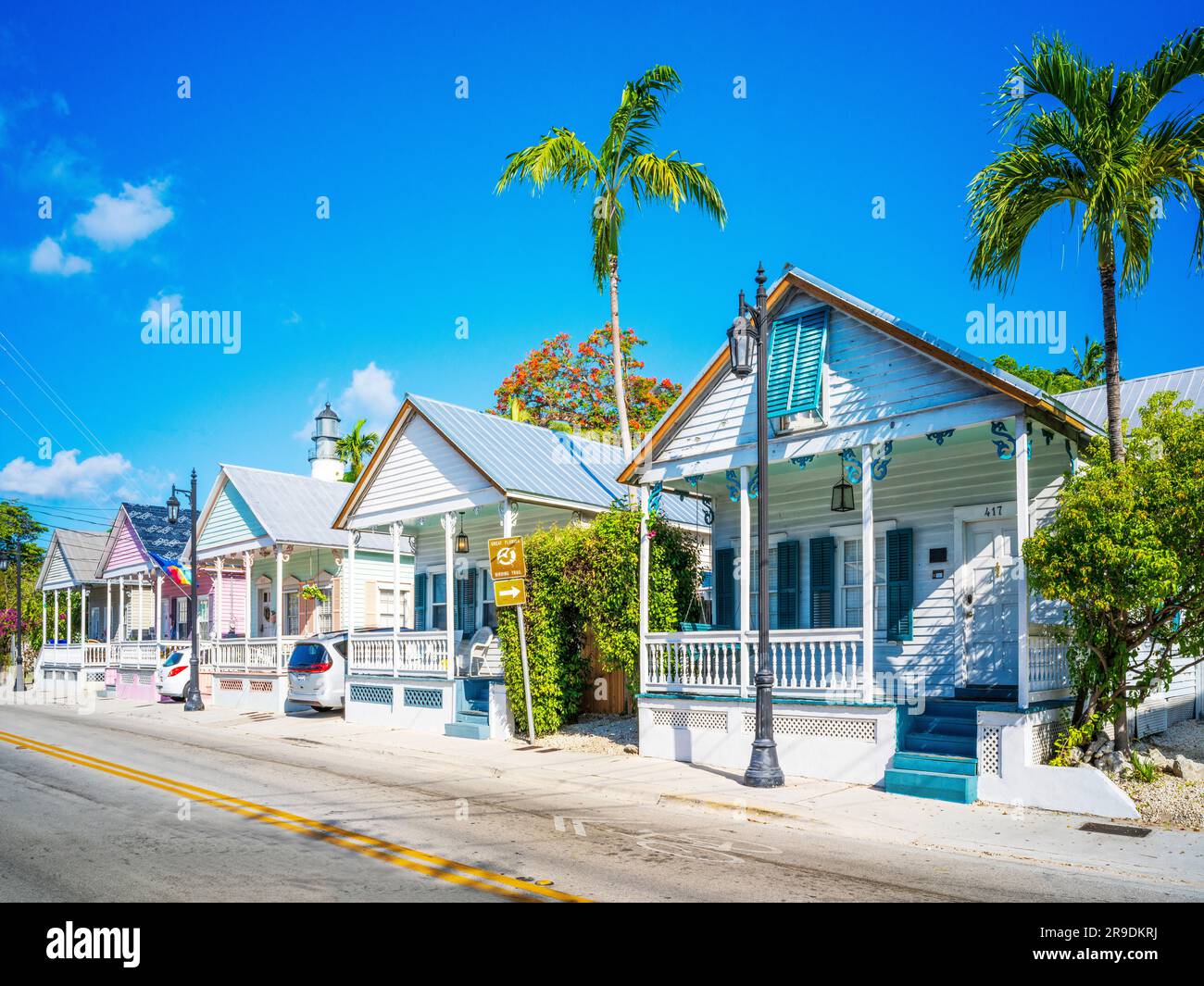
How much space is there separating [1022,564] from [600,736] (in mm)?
8138

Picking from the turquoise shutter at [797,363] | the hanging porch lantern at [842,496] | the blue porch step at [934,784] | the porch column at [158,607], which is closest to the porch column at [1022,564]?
the blue porch step at [934,784]

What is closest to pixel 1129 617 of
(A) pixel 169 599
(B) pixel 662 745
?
(B) pixel 662 745

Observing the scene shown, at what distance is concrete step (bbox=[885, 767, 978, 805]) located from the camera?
37.8 ft

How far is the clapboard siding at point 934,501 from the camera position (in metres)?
14.6

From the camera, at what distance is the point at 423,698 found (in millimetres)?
20188

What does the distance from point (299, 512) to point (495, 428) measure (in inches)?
412

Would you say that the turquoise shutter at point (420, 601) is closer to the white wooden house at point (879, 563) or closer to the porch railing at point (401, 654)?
the porch railing at point (401, 654)

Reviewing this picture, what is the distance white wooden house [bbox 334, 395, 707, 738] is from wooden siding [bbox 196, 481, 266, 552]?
6.63 metres

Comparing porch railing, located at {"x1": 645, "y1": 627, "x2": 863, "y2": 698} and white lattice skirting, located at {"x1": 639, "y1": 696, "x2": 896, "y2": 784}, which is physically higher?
porch railing, located at {"x1": 645, "y1": 627, "x2": 863, "y2": 698}

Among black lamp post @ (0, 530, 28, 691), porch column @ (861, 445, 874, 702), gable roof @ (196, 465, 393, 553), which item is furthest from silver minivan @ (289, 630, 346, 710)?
black lamp post @ (0, 530, 28, 691)

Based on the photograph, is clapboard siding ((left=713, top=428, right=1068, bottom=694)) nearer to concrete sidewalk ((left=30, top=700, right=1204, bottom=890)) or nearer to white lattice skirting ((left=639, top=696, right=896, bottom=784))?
white lattice skirting ((left=639, top=696, right=896, bottom=784))

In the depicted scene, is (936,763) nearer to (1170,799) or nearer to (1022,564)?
(1170,799)

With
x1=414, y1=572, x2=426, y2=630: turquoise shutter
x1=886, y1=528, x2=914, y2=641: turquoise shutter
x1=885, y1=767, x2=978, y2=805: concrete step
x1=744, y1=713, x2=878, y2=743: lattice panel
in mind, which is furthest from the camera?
x1=414, y1=572, x2=426, y2=630: turquoise shutter

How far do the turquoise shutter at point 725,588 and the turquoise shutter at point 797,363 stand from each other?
160 inches
